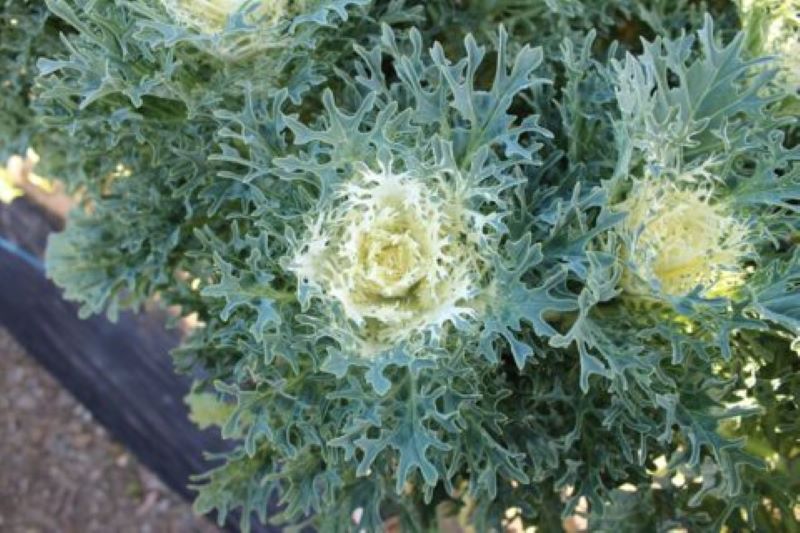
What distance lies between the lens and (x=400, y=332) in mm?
841

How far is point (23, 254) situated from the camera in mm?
2150

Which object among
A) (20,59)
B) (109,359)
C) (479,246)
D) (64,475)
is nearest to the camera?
(479,246)

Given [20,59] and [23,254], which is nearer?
[20,59]

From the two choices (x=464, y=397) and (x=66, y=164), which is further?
(x=66, y=164)

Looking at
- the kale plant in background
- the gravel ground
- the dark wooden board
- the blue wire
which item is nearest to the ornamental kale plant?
the kale plant in background

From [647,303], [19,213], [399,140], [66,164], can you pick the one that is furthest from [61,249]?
[647,303]

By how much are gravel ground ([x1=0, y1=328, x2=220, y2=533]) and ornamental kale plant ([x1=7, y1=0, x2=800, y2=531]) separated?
129 centimetres

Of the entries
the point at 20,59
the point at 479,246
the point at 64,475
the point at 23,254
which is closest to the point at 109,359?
the point at 23,254

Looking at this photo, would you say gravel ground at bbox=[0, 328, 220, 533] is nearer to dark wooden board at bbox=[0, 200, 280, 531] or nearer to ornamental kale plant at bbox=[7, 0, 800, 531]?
dark wooden board at bbox=[0, 200, 280, 531]

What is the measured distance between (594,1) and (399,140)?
392mm

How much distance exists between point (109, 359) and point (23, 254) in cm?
32

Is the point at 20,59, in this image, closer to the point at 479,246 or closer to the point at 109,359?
the point at 479,246

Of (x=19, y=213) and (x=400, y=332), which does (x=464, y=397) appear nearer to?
(x=400, y=332)

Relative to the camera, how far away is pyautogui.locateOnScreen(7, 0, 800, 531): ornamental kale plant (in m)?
0.84
